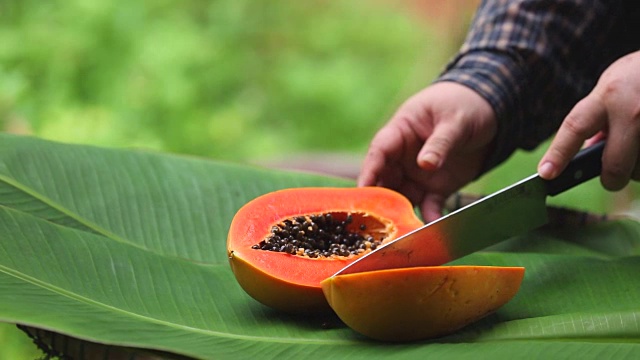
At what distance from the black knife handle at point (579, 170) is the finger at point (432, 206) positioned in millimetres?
282

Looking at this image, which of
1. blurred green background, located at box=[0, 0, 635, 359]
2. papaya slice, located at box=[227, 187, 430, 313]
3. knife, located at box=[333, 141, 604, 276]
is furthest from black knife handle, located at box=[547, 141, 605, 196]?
blurred green background, located at box=[0, 0, 635, 359]

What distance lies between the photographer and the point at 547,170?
1.05m

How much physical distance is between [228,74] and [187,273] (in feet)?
7.41

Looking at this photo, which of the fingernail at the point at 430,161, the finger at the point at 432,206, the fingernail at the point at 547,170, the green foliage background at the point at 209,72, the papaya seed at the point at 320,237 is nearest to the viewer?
the papaya seed at the point at 320,237

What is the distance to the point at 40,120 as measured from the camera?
2.21m

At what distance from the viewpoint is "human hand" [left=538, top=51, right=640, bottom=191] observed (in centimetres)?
105

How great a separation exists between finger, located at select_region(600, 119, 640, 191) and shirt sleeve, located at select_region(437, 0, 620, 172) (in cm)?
28

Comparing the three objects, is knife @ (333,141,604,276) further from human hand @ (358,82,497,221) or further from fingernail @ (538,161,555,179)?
human hand @ (358,82,497,221)

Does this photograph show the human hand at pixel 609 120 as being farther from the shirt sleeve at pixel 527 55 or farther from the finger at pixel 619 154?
the shirt sleeve at pixel 527 55

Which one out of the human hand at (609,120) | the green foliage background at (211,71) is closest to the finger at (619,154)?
the human hand at (609,120)

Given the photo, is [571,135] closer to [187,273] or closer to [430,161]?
[430,161]

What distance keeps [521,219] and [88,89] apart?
195 centimetres

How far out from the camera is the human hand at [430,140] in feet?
4.25

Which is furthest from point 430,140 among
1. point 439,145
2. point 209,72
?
point 209,72
